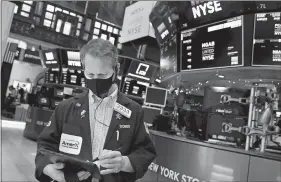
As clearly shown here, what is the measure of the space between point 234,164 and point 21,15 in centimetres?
1348

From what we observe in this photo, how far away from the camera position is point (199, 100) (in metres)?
4.66

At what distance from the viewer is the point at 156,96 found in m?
7.06

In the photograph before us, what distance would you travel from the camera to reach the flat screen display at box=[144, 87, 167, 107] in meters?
7.01

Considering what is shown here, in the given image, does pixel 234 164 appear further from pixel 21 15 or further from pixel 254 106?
pixel 21 15

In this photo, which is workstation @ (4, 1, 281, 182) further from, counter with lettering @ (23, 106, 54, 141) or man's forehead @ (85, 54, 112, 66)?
counter with lettering @ (23, 106, 54, 141)

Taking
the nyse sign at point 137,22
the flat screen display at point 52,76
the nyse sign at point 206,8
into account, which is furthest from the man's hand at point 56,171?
the flat screen display at point 52,76

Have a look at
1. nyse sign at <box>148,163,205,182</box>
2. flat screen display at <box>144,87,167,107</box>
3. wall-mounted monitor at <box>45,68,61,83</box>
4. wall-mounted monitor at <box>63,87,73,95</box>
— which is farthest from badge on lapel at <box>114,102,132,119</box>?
wall-mounted monitor at <box>45,68,61,83</box>

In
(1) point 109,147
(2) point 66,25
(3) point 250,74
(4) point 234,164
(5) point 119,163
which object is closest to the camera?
(5) point 119,163

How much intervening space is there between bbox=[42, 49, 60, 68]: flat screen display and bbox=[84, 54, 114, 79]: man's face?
29.5 feet

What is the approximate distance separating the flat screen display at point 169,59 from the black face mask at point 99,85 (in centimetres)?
366

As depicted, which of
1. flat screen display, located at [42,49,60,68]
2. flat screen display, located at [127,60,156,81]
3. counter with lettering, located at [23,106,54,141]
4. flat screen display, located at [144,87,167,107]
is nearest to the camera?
flat screen display, located at [144,87,167,107]

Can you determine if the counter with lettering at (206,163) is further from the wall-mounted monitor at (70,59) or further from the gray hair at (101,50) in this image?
the wall-mounted monitor at (70,59)

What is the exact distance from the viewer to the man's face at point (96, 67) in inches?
55.8

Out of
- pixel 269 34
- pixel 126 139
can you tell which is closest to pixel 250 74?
pixel 269 34
